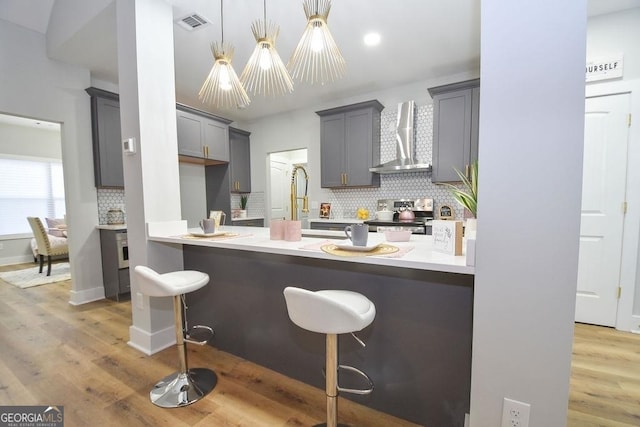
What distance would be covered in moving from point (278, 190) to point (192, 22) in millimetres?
3415

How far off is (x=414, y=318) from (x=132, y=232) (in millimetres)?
2225

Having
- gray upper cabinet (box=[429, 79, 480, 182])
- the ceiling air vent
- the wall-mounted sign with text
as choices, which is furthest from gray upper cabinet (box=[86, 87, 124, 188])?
the wall-mounted sign with text

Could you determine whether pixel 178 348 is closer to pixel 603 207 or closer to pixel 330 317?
pixel 330 317

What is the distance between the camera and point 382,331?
1.46 metres

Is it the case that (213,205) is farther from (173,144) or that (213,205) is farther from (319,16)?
(319,16)

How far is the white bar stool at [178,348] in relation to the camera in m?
1.52

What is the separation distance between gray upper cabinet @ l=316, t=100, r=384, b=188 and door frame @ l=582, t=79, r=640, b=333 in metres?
2.28

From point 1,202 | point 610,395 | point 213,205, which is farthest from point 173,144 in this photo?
point 1,202

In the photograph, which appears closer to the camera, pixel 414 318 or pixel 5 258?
pixel 414 318

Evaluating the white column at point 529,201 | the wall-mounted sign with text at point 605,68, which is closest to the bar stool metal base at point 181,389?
the white column at point 529,201

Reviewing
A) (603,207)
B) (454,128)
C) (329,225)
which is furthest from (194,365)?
(603,207)

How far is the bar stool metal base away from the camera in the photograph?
1600 millimetres

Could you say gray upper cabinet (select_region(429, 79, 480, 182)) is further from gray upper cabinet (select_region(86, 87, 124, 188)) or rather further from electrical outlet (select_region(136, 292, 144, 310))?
gray upper cabinet (select_region(86, 87, 124, 188))

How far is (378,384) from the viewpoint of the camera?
58.8 inches
